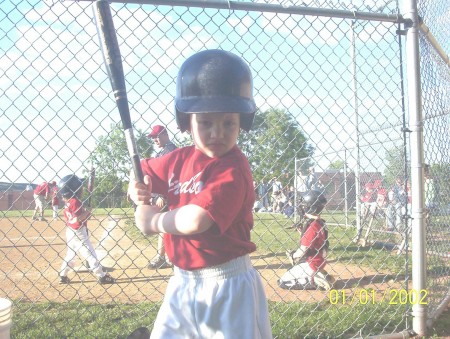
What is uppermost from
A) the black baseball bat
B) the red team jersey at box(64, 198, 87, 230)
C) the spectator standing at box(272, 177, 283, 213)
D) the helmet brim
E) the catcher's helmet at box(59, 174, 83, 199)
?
the black baseball bat

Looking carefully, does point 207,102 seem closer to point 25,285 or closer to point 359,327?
point 359,327

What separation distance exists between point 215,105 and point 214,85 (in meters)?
0.09

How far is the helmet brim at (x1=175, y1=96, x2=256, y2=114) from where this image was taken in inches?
71.0

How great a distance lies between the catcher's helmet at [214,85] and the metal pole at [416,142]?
1.83 metres

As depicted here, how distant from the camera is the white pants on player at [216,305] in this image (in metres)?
1.79

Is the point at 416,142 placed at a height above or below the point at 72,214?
above

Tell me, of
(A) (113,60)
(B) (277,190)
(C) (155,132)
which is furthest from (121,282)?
(B) (277,190)

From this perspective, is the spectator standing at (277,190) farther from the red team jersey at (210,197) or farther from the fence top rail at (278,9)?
the red team jersey at (210,197)

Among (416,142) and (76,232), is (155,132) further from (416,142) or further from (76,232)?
(416,142)

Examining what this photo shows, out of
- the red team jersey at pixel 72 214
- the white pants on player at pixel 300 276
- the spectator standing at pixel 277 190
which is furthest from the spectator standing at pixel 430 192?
the spectator standing at pixel 277 190

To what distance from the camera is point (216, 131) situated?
185cm

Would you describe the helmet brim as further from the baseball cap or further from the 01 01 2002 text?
the baseball cap

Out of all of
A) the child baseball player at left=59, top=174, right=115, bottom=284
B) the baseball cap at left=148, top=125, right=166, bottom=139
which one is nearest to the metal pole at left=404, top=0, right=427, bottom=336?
the baseball cap at left=148, top=125, right=166, bottom=139

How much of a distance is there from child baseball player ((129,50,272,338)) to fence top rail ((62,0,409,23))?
0.98 m
